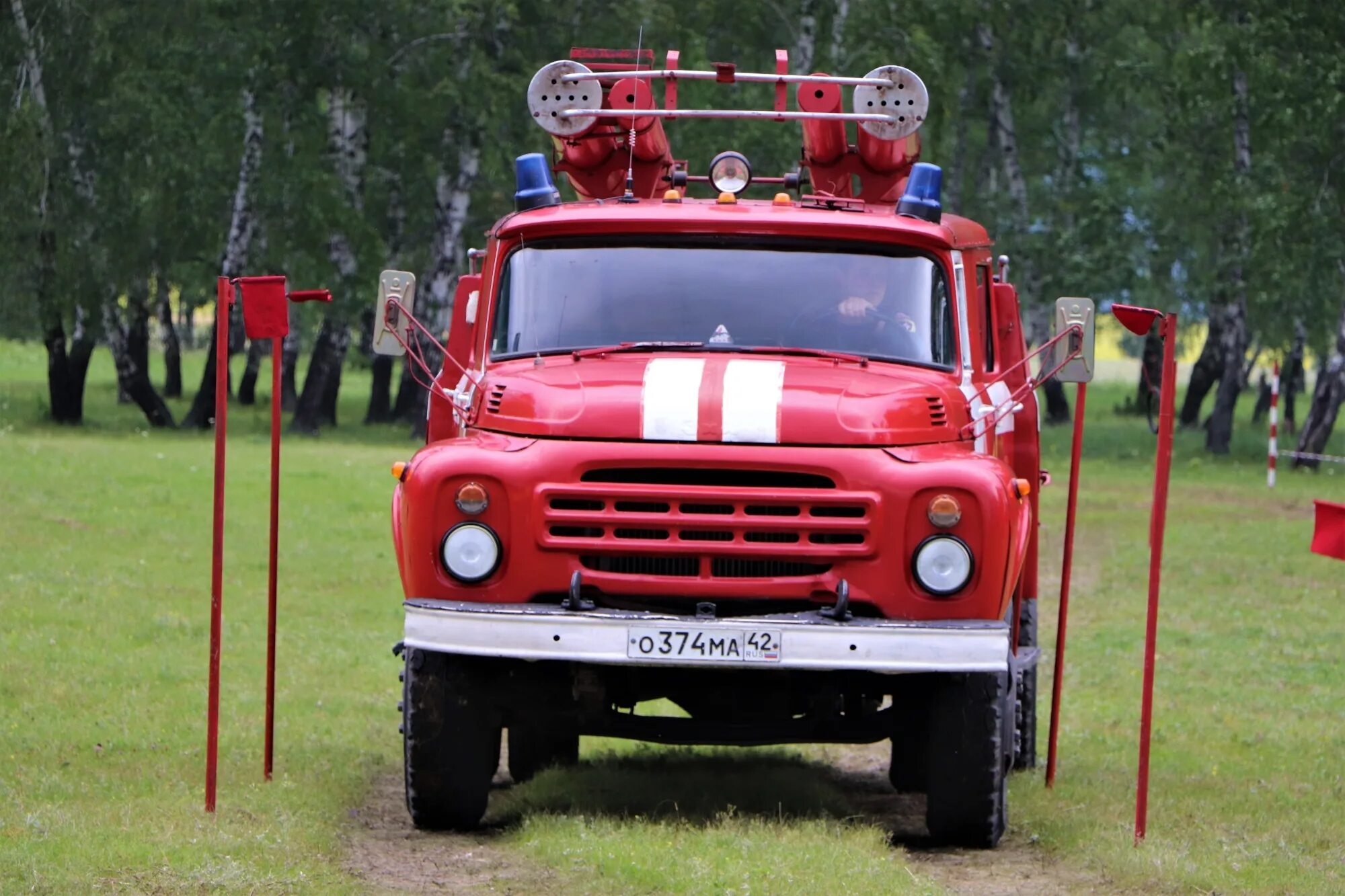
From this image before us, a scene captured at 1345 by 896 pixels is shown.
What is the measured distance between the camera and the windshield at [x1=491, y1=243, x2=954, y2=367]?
27.6ft

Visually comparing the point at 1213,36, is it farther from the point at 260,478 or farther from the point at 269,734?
the point at 269,734

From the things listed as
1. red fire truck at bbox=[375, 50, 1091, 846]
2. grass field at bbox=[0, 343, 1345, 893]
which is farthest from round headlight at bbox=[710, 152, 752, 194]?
grass field at bbox=[0, 343, 1345, 893]

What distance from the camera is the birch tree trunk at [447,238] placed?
1312 inches

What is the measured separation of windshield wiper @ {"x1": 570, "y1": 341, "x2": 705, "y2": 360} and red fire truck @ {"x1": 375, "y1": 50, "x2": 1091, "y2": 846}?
0.03 feet

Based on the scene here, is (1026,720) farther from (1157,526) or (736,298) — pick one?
(736,298)

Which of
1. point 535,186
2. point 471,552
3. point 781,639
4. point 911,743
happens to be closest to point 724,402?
point 781,639

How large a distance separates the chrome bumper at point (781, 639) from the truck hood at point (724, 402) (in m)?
0.67

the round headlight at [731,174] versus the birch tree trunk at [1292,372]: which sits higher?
the round headlight at [731,174]

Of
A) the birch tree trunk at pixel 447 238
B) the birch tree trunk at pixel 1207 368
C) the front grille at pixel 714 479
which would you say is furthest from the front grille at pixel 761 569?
the birch tree trunk at pixel 1207 368

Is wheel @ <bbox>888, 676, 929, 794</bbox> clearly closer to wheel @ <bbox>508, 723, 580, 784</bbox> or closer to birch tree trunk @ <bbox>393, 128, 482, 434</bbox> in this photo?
wheel @ <bbox>508, 723, 580, 784</bbox>

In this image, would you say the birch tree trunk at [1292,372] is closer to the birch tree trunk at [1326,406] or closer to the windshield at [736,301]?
the birch tree trunk at [1326,406]

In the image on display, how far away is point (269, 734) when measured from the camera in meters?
8.97

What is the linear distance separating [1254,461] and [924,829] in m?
26.6

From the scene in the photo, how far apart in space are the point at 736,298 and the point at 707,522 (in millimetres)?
1410
